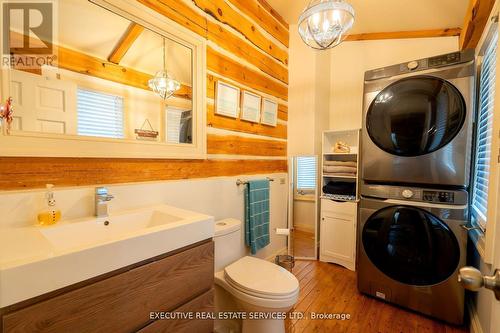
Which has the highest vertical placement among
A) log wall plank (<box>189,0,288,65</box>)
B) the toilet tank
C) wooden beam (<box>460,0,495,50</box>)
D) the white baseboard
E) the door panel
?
log wall plank (<box>189,0,288,65</box>)

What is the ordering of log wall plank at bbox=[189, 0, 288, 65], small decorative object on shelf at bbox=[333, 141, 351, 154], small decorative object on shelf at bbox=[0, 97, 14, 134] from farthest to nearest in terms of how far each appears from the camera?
1. small decorative object on shelf at bbox=[333, 141, 351, 154]
2. log wall plank at bbox=[189, 0, 288, 65]
3. small decorative object on shelf at bbox=[0, 97, 14, 134]

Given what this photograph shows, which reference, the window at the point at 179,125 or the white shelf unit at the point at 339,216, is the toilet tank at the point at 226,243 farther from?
the white shelf unit at the point at 339,216

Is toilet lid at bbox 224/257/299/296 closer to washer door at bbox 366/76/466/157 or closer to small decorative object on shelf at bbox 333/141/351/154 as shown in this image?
washer door at bbox 366/76/466/157

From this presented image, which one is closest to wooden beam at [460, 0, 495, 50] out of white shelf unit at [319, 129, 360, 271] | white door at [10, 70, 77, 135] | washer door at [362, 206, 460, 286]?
white shelf unit at [319, 129, 360, 271]

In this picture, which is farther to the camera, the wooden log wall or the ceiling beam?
the ceiling beam

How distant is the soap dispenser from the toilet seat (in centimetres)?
95

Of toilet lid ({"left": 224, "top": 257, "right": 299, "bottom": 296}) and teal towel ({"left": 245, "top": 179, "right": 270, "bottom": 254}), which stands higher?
teal towel ({"left": 245, "top": 179, "right": 270, "bottom": 254})

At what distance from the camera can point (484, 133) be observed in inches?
58.5

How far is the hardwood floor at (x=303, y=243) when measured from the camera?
8.95 ft

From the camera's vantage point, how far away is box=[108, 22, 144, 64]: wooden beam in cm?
130

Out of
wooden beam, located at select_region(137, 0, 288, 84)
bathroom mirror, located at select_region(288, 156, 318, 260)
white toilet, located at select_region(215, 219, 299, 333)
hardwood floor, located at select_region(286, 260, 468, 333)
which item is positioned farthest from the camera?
bathroom mirror, located at select_region(288, 156, 318, 260)

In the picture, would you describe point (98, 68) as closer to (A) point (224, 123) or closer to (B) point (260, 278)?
(A) point (224, 123)

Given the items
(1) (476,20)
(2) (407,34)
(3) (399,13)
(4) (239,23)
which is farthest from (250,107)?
A: (2) (407,34)

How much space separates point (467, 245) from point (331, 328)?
1111mm
